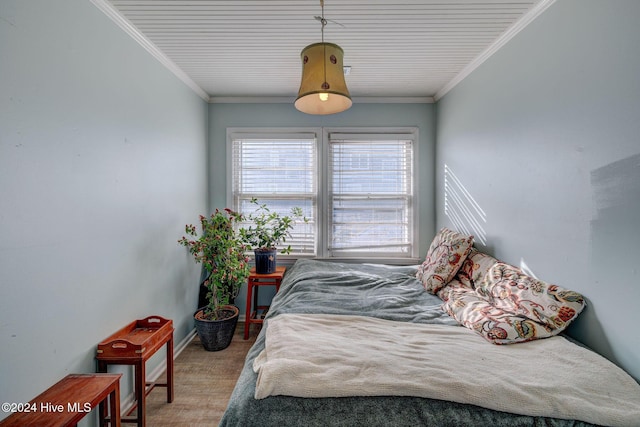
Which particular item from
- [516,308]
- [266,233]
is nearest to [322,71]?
[516,308]

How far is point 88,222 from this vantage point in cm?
160

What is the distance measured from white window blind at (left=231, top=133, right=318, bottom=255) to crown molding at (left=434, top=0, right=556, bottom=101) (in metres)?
1.62

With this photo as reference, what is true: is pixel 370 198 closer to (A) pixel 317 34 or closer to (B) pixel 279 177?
(B) pixel 279 177

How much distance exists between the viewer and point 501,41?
6.94 ft

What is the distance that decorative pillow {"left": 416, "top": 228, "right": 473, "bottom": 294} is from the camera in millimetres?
2250

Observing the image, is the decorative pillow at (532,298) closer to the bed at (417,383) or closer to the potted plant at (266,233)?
the bed at (417,383)

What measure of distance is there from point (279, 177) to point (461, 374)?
268cm

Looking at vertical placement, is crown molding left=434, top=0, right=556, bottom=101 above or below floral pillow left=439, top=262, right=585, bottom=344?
above

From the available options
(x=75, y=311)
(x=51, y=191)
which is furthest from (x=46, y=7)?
(x=75, y=311)

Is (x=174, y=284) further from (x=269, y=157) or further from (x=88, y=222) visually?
(x=269, y=157)

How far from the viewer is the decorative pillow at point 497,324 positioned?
145 centimetres

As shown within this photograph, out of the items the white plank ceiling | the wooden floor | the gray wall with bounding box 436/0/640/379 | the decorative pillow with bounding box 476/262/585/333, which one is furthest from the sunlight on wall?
the wooden floor

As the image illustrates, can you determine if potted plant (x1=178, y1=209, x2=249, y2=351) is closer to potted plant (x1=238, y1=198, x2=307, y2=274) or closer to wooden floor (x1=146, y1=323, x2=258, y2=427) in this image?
wooden floor (x1=146, y1=323, x2=258, y2=427)

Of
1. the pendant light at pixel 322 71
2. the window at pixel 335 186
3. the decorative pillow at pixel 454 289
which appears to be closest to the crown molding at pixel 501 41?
the window at pixel 335 186
